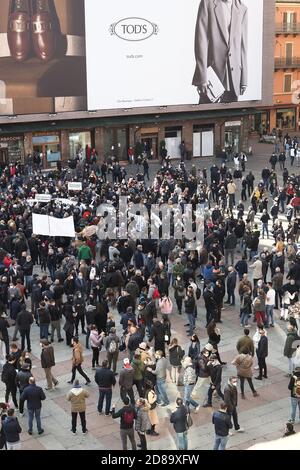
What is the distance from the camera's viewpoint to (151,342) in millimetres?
18375

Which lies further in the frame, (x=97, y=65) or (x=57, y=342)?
(x=97, y=65)

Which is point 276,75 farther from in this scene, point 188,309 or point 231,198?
point 188,309

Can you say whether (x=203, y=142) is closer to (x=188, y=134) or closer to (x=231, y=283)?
(x=188, y=134)

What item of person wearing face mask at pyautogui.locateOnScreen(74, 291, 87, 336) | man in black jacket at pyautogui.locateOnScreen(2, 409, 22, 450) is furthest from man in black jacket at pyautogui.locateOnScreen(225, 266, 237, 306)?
man in black jacket at pyautogui.locateOnScreen(2, 409, 22, 450)

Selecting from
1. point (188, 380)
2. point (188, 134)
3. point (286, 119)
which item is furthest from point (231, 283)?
point (286, 119)

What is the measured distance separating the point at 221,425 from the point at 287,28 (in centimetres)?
5433

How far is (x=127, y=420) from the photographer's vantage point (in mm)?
12602

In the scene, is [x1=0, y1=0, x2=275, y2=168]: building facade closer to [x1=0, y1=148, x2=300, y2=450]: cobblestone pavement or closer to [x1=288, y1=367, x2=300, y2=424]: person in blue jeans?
[x1=0, y1=148, x2=300, y2=450]: cobblestone pavement

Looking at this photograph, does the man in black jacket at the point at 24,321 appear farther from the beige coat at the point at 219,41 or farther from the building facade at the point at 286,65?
the building facade at the point at 286,65

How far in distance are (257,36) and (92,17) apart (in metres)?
13.5

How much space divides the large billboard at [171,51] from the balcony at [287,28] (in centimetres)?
1054

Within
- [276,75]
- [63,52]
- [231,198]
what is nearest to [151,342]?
[231,198]

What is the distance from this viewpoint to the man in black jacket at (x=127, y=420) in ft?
41.1

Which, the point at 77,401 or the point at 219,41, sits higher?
the point at 219,41
